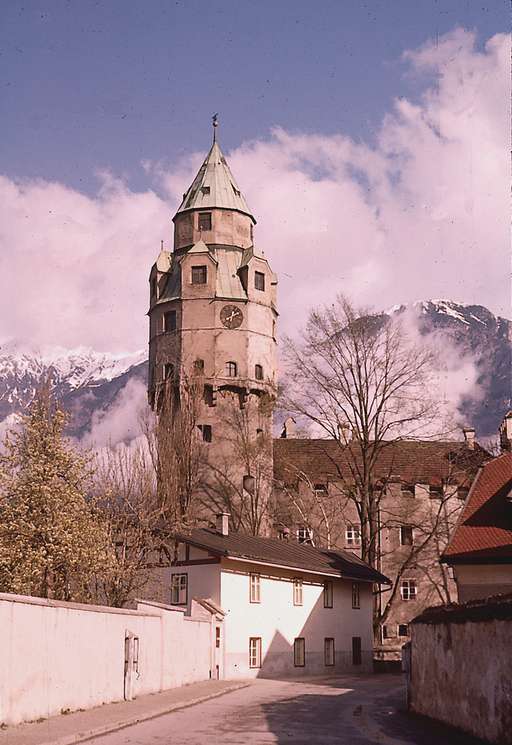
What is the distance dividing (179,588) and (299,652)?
7.80 m

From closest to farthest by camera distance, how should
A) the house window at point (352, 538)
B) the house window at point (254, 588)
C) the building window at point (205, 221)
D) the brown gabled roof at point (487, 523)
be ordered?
1. the brown gabled roof at point (487, 523)
2. the house window at point (254, 588)
3. the house window at point (352, 538)
4. the building window at point (205, 221)

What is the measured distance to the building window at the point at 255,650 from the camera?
1690 inches

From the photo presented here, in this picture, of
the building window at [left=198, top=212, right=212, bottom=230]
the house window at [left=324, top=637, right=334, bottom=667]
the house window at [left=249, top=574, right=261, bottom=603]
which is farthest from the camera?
the building window at [left=198, top=212, right=212, bottom=230]

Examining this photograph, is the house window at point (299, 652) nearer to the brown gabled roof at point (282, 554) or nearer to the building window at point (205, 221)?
the brown gabled roof at point (282, 554)

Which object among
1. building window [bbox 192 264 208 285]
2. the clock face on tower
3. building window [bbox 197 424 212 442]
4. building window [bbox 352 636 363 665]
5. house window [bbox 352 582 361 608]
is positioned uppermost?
building window [bbox 192 264 208 285]

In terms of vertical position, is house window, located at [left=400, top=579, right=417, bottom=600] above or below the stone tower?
below

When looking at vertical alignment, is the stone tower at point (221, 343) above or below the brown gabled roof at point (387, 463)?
above

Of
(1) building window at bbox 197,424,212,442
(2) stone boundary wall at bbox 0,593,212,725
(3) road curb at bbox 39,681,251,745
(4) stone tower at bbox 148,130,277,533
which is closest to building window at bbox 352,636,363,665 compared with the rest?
(4) stone tower at bbox 148,130,277,533

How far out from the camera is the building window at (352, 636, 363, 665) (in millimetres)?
51000

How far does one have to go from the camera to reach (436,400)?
5031 centimetres

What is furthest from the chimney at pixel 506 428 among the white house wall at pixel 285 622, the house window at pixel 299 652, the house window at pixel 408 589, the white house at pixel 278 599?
the house window at pixel 299 652

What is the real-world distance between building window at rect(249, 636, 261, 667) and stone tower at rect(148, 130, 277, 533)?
17869 mm

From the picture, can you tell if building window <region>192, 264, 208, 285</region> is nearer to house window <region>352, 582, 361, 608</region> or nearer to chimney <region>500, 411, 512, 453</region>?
chimney <region>500, 411, 512, 453</region>

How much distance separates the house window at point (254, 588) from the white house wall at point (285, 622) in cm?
21
